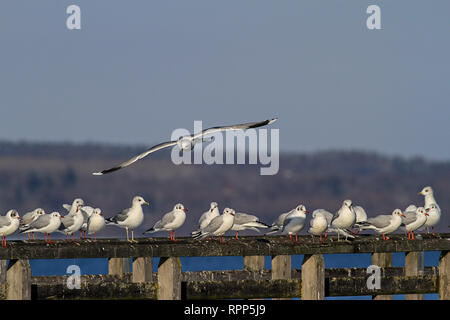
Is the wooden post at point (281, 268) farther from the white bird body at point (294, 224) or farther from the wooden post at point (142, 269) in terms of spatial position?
the wooden post at point (142, 269)

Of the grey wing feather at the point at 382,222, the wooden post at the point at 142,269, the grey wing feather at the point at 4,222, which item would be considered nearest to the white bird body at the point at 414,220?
the grey wing feather at the point at 382,222

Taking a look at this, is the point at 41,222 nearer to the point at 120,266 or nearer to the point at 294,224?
the point at 120,266

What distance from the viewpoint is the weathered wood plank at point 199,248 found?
15.8 m

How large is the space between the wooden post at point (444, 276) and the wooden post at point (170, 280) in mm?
4662

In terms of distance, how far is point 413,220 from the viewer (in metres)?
21.5

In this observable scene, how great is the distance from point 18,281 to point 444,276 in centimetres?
711

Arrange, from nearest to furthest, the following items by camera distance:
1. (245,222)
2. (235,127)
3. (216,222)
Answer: (216,222)
(245,222)
(235,127)

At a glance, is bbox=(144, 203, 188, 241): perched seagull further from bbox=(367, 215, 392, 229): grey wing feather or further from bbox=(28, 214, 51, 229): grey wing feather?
bbox=(367, 215, 392, 229): grey wing feather

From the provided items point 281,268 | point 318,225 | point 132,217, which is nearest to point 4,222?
point 132,217

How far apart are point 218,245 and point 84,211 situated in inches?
243

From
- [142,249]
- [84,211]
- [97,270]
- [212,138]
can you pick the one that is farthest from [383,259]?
[97,270]

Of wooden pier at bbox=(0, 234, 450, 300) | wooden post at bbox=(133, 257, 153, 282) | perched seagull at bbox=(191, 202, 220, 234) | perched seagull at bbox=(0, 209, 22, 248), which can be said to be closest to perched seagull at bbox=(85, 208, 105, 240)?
wooden post at bbox=(133, 257, 153, 282)
